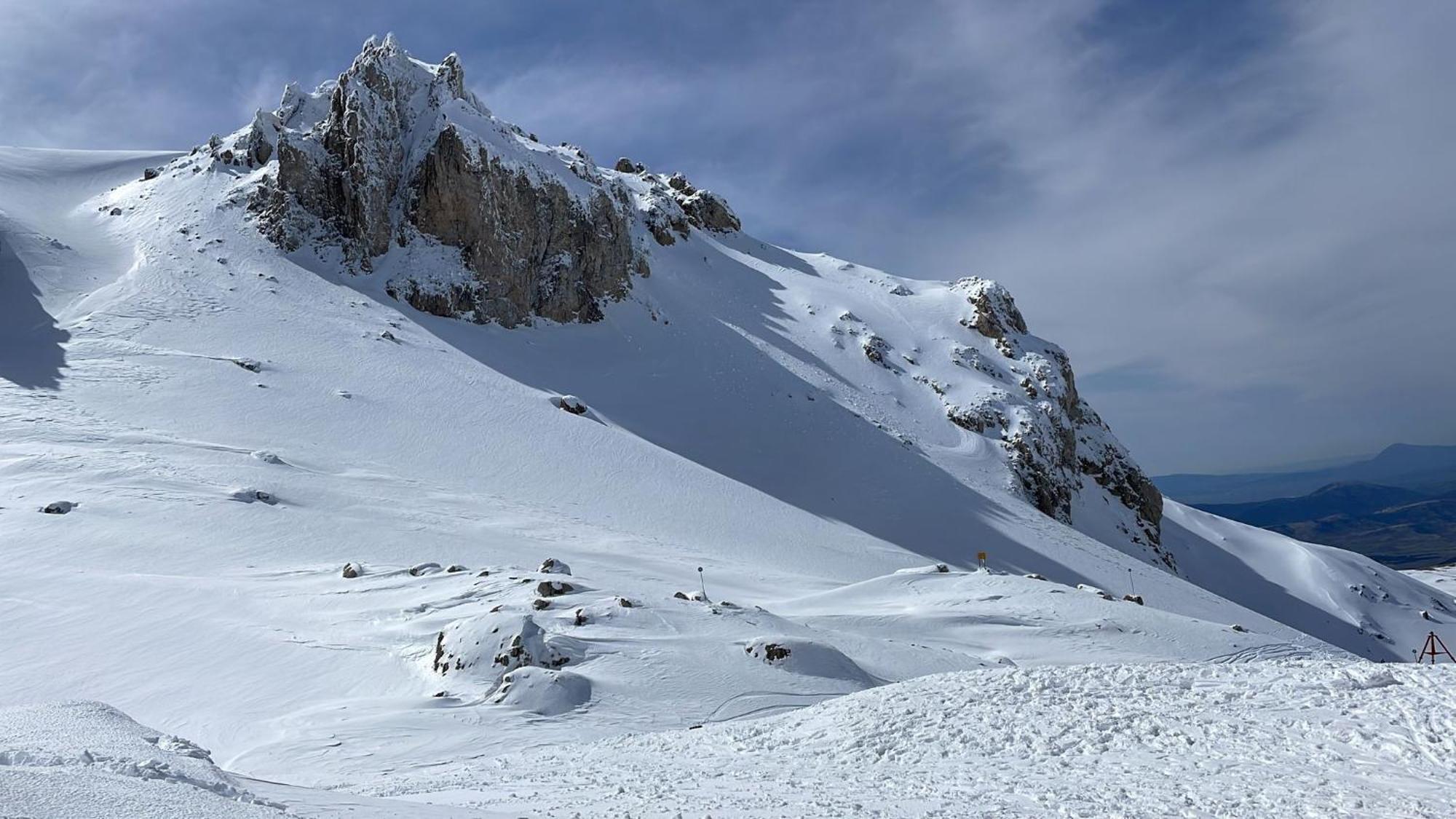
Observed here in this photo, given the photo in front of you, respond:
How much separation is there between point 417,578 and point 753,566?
44.1 ft

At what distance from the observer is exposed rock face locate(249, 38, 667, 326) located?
194 ft

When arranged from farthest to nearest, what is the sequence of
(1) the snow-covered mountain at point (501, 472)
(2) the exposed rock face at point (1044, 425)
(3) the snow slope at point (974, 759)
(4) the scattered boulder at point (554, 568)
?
(2) the exposed rock face at point (1044, 425), (4) the scattered boulder at point (554, 568), (1) the snow-covered mountain at point (501, 472), (3) the snow slope at point (974, 759)

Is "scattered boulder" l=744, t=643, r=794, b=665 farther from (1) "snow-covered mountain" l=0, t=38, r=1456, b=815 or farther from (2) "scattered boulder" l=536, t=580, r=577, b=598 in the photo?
(2) "scattered boulder" l=536, t=580, r=577, b=598

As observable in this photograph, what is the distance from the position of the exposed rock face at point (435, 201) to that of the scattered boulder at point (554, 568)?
121 feet

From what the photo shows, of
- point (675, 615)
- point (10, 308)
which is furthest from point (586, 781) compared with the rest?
point (10, 308)

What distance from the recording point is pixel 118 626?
62.2 feet

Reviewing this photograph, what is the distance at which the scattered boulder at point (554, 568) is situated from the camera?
78.9ft

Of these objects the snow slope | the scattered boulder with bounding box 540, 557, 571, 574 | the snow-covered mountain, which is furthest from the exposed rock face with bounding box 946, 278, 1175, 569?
the snow slope

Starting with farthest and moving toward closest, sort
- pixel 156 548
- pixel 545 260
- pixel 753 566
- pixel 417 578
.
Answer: pixel 545 260, pixel 753 566, pixel 156 548, pixel 417 578

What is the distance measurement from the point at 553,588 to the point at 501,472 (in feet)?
62.6

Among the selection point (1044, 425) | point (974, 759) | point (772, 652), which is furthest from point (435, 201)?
point (974, 759)

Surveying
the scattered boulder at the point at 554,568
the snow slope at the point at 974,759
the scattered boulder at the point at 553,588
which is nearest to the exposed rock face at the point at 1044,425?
the scattered boulder at the point at 554,568

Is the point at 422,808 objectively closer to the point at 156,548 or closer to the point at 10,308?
the point at 156,548

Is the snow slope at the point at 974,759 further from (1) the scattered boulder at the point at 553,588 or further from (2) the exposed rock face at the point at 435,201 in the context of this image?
(2) the exposed rock face at the point at 435,201
